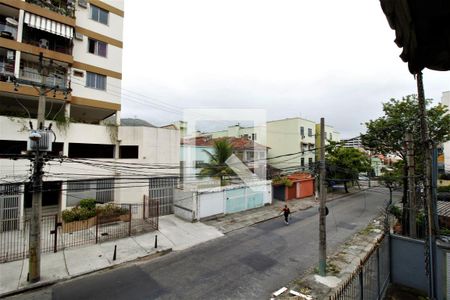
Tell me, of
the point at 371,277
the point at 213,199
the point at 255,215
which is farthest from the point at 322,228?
the point at 213,199

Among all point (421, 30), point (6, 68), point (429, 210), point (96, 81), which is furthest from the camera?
point (96, 81)

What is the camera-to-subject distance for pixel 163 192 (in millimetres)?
19672

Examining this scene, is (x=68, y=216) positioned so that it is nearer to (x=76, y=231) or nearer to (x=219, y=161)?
(x=76, y=231)

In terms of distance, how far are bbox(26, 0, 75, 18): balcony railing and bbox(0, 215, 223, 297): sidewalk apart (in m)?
16.3

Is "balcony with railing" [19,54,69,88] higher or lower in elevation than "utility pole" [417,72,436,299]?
higher

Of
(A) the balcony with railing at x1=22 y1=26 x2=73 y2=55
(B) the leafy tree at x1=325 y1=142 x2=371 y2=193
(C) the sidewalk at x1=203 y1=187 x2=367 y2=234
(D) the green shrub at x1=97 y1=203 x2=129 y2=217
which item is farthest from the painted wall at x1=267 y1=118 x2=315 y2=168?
(A) the balcony with railing at x1=22 y1=26 x2=73 y2=55

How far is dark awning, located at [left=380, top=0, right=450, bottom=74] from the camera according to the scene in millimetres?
2156

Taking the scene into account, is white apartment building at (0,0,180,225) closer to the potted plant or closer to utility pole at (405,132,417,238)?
the potted plant

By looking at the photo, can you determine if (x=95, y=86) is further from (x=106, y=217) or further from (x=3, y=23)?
(x=106, y=217)

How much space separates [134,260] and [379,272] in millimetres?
10559

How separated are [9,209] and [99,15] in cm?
1571

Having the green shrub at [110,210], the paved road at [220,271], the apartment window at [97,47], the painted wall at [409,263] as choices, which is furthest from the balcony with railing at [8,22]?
the painted wall at [409,263]

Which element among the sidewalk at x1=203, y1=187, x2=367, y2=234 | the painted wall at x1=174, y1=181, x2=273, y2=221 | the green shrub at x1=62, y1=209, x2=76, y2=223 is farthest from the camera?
the painted wall at x1=174, y1=181, x2=273, y2=221

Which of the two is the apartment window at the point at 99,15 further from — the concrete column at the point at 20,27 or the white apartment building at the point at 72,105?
the concrete column at the point at 20,27
